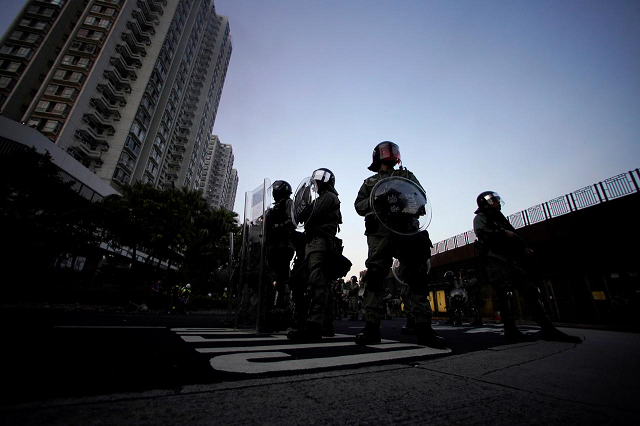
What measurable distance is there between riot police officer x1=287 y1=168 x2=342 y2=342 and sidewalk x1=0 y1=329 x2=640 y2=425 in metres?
1.64

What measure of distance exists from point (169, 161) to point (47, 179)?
44.6 m

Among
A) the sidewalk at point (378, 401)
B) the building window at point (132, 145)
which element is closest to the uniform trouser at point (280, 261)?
the sidewalk at point (378, 401)

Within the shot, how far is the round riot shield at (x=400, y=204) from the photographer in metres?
2.93

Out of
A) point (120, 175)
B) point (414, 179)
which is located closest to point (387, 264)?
point (414, 179)

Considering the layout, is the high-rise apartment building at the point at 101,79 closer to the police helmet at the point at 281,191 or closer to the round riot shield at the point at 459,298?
the police helmet at the point at 281,191

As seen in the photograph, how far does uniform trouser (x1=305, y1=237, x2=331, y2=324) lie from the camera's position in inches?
124

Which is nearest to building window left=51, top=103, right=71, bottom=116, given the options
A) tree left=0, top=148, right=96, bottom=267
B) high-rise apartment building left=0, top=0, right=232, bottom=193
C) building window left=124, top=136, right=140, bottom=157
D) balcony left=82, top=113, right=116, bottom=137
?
high-rise apartment building left=0, top=0, right=232, bottom=193

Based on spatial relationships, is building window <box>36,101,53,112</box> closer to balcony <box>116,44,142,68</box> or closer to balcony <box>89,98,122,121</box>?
balcony <box>89,98,122,121</box>

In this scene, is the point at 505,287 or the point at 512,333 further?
the point at 505,287

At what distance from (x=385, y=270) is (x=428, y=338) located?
811mm

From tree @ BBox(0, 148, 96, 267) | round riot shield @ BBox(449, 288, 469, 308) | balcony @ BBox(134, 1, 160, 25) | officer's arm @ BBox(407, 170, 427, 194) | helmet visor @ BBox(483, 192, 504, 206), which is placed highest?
balcony @ BBox(134, 1, 160, 25)

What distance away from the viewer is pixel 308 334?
2988 millimetres

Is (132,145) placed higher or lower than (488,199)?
higher

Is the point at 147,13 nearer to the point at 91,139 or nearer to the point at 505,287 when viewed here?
the point at 91,139
